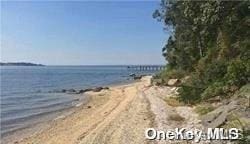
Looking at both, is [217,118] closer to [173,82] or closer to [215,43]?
[215,43]

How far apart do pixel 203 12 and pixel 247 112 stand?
14.0 m

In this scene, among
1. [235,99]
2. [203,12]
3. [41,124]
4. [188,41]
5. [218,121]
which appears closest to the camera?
[218,121]

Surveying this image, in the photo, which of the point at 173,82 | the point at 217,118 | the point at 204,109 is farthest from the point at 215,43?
the point at 217,118

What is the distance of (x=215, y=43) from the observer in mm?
30828

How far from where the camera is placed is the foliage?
838 inches

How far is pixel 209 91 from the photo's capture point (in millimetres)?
21984

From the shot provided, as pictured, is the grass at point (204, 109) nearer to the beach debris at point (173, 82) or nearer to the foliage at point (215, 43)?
the foliage at point (215, 43)

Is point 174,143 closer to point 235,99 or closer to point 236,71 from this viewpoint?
point 235,99

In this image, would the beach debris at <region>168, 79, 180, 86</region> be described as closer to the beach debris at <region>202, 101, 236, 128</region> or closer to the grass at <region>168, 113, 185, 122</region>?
the grass at <region>168, 113, 185, 122</region>

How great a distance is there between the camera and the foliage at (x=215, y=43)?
21.3 meters

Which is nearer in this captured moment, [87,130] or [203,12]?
[87,130]

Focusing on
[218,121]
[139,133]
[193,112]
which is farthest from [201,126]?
[193,112]

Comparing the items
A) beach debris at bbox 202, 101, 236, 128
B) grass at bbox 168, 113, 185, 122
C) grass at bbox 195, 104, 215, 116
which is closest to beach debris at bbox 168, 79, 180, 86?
grass at bbox 195, 104, 215, 116

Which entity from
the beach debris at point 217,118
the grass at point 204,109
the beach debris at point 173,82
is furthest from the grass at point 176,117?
the beach debris at point 173,82
